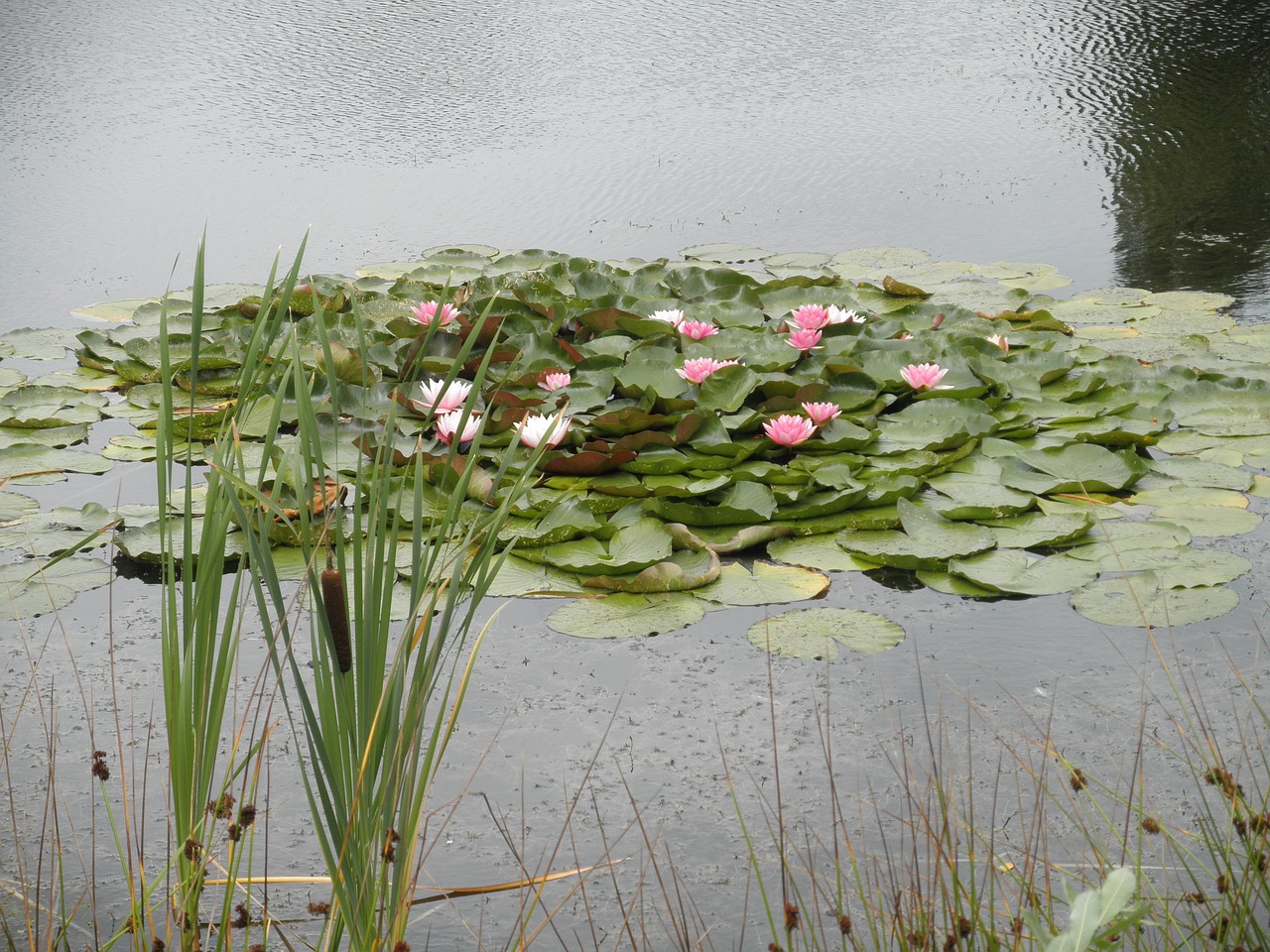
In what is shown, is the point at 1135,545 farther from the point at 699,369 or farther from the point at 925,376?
the point at 699,369

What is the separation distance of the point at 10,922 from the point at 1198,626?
186 cm

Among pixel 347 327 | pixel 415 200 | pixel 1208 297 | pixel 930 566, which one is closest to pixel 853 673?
pixel 930 566

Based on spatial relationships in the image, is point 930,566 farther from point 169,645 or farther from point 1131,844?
point 169,645

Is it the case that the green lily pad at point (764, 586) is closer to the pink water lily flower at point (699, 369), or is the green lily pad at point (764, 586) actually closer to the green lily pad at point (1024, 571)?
the green lily pad at point (1024, 571)

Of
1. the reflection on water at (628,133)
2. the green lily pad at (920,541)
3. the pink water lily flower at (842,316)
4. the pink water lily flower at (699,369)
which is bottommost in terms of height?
the green lily pad at (920,541)

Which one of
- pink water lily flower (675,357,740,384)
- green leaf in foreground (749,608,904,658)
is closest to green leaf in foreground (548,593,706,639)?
green leaf in foreground (749,608,904,658)

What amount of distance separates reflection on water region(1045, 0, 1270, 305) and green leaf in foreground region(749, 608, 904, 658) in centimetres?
240

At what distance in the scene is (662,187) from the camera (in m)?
5.53

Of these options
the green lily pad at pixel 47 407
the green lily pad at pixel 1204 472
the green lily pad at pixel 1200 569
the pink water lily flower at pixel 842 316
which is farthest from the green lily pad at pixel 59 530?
the green lily pad at pixel 1204 472

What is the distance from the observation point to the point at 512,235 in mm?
4922

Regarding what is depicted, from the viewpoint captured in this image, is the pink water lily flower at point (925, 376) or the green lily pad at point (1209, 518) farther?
the pink water lily flower at point (925, 376)

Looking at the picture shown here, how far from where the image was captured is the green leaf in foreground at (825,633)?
6.68ft

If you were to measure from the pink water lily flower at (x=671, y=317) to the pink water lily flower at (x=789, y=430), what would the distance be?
67cm

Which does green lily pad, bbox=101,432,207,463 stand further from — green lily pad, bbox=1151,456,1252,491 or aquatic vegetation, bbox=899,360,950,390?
green lily pad, bbox=1151,456,1252,491
